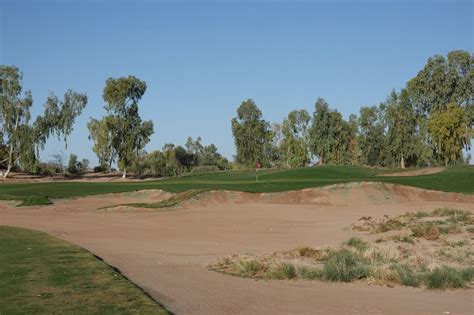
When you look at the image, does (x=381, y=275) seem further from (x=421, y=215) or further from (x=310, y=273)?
(x=421, y=215)

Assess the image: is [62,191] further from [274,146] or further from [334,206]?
[274,146]

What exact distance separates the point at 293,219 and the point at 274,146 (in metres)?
89.6

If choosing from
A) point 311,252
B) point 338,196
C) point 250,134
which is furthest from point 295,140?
point 311,252

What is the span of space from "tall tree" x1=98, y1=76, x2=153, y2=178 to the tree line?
0.16 m

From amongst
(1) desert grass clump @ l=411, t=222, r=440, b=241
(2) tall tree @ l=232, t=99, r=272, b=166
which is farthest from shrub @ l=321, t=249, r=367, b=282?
(2) tall tree @ l=232, t=99, r=272, b=166

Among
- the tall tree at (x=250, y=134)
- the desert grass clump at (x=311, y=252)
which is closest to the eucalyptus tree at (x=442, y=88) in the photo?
the tall tree at (x=250, y=134)

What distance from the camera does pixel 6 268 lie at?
13094 mm

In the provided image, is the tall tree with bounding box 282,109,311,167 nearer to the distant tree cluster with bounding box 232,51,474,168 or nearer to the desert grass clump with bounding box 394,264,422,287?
the distant tree cluster with bounding box 232,51,474,168

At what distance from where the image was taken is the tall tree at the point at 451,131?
269 ft

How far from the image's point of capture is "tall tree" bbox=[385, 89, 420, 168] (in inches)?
3659

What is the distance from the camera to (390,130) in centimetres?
9681

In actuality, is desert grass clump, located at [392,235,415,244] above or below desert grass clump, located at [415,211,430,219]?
below

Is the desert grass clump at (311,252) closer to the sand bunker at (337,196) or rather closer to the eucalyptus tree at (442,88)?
the sand bunker at (337,196)

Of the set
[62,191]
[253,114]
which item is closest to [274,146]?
[253,114]
